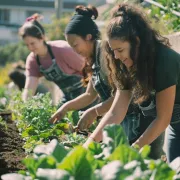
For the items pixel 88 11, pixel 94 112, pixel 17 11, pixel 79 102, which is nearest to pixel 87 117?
pixel 94 112

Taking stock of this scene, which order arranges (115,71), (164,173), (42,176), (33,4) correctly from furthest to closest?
(33,4) < (115,71) < (164,173) < (42,176)

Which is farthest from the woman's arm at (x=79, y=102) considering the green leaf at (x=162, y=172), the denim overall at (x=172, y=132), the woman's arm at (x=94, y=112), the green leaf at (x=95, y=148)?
the green leaf at (x=162, y=172)

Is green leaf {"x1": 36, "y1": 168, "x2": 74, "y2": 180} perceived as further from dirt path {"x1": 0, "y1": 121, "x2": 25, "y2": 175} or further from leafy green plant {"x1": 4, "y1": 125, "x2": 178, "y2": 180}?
dirt path {"x1": 0, "y1": 121, "x2": 25, "y2": 175}

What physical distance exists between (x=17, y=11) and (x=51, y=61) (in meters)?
49.3

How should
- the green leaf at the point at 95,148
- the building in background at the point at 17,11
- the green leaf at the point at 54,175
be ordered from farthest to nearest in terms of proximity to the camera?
1. the building in background at the point at 17,11
2. the green leaf at the point at 95,148
3. the green leaf at the point at 54,175

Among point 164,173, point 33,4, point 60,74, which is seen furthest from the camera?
point 33,4

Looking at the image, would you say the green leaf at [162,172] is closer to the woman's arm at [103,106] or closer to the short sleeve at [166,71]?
the short sleeve at [166,71]

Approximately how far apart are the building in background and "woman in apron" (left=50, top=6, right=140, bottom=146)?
48.9 meters

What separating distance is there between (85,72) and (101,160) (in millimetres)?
2226

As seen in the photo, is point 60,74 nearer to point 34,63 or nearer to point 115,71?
point 34,63

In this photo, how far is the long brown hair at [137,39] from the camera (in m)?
3.52

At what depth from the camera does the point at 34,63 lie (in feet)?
21.8

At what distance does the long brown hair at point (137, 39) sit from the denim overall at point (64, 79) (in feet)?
9.31

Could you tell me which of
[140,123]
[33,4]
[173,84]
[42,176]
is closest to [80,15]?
[140,123]
